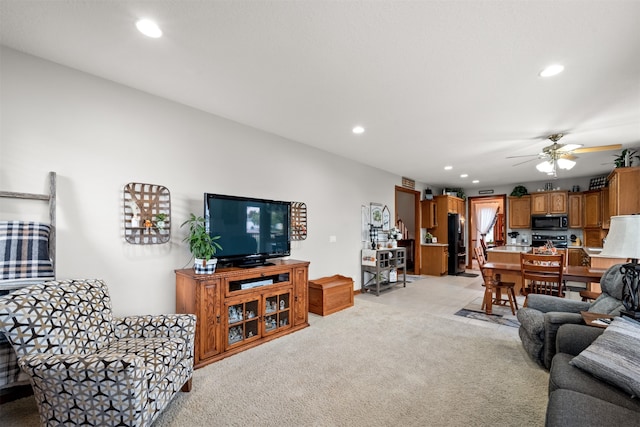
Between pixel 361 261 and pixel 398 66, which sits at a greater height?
pixel 398 66

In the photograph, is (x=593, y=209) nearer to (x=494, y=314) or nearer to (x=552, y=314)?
(x=494, y=314)

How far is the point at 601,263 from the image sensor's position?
4625 mm

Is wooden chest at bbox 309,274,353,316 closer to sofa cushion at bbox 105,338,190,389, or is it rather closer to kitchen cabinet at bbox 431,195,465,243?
sofa cushion at bbox 105,338,190,389

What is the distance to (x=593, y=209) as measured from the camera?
6828 millimetres

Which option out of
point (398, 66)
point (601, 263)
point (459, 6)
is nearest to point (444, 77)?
point (398, 66)

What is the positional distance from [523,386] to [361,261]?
360cm

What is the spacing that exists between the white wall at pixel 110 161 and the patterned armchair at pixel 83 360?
1.82ft

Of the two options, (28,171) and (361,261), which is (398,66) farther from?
(361,261)

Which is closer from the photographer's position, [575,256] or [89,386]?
[89,386]

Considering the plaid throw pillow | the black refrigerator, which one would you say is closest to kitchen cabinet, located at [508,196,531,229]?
the black refrigerator

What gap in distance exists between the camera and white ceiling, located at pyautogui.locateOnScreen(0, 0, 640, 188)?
1751 mm

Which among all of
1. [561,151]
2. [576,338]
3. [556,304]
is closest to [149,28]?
[576,338]

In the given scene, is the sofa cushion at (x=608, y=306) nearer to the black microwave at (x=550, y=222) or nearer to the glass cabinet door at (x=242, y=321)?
the glass cabinet door at (x=242, y=321)

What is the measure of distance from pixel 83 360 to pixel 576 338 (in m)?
3.10
